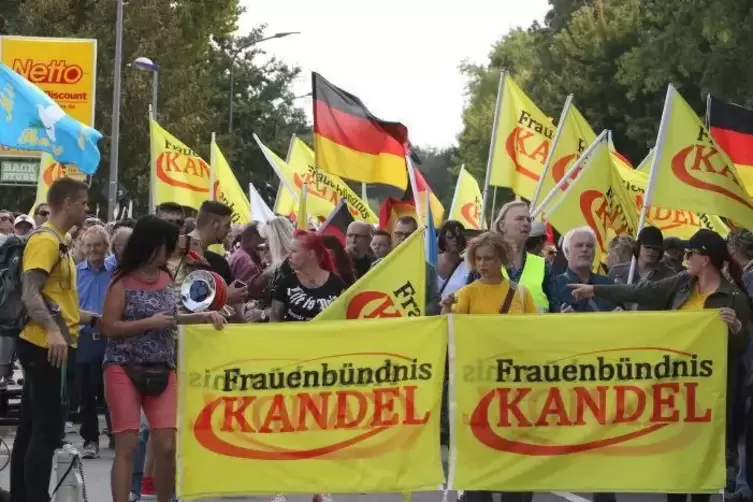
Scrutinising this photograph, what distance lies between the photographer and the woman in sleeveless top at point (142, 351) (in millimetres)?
9430

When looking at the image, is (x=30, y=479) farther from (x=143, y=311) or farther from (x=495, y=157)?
(x=495, y=157)

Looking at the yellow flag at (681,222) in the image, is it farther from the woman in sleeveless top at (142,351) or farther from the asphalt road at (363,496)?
the woman in sleeveless top at (142,351)

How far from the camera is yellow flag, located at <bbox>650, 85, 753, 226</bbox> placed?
46.3 feet

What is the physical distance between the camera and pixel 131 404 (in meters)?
9.46

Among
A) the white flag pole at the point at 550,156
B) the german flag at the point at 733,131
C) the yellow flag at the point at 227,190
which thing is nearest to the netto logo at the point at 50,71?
the yellow flag at the point at 227,190

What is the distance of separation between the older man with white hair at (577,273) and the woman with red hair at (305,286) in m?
1.40

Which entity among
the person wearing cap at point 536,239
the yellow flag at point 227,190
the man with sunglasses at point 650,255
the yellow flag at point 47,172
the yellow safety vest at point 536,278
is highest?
the yellow flag at point 47,172

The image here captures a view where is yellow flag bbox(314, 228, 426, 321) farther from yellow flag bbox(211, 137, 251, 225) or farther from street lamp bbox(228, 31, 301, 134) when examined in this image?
street lamp bbox(228, 31, 301, 134)

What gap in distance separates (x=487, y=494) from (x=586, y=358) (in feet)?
2.93

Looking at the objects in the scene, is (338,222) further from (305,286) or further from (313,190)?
(313,190)

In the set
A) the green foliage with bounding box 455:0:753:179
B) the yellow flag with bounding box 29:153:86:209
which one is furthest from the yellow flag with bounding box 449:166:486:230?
the yellow flag with bounding box 29:153:86:209

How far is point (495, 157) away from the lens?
20.7m

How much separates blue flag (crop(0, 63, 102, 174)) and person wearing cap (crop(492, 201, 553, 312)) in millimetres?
4250

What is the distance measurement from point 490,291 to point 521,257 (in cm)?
187
